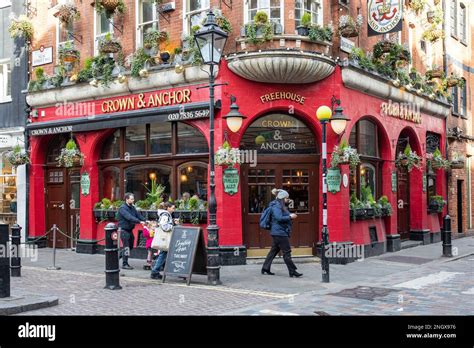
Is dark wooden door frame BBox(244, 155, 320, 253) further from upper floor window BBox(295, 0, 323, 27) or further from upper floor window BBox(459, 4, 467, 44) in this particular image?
upper floor window BBox(459, 4, 467, 44)

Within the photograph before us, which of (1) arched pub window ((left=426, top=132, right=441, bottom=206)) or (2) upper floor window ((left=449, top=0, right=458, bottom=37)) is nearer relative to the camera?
(1) arched pub window ((left=426, top=132, right=441, bottom=206))

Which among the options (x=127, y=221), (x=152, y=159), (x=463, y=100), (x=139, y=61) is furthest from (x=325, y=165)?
(x=463, y=100)

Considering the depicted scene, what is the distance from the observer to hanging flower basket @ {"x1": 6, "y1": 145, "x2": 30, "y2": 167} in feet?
61.7

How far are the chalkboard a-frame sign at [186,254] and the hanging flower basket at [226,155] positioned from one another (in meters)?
2.76

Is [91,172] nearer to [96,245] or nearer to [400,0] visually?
[96,245]

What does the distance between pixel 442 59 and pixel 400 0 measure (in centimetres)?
834

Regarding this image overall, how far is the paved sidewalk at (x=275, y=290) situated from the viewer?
9117mm

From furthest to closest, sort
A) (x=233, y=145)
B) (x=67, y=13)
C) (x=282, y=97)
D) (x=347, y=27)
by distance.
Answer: (x=67, y=13), (x=347, y=27), (x=282, y=97), (x=233, y=145)

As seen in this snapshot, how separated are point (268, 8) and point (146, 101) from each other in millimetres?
4306

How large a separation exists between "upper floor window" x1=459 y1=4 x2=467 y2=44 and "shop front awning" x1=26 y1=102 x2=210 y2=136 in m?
15.7

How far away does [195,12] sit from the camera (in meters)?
15.6

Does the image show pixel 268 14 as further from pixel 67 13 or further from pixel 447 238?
pixel 447 238

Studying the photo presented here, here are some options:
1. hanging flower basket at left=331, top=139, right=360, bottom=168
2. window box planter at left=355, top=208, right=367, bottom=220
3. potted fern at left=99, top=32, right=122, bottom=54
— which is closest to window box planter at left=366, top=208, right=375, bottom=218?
window box planter at left=355, top=208, right=367, bottom=220

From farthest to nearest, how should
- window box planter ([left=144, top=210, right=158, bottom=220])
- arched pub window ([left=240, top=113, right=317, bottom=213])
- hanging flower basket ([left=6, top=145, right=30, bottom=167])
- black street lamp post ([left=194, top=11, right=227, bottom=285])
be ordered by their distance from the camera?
1. hanging flower basket ([left=6, top=145, right=30, bottom=167])
2. window box planter ([left=144, top=210, right=158, bottom=220])
3. arched pub window ([left=240, top=113, right=317, bottom=213])
4. black street lamp post ([left=194, top=11, right=227, bottom=285])
